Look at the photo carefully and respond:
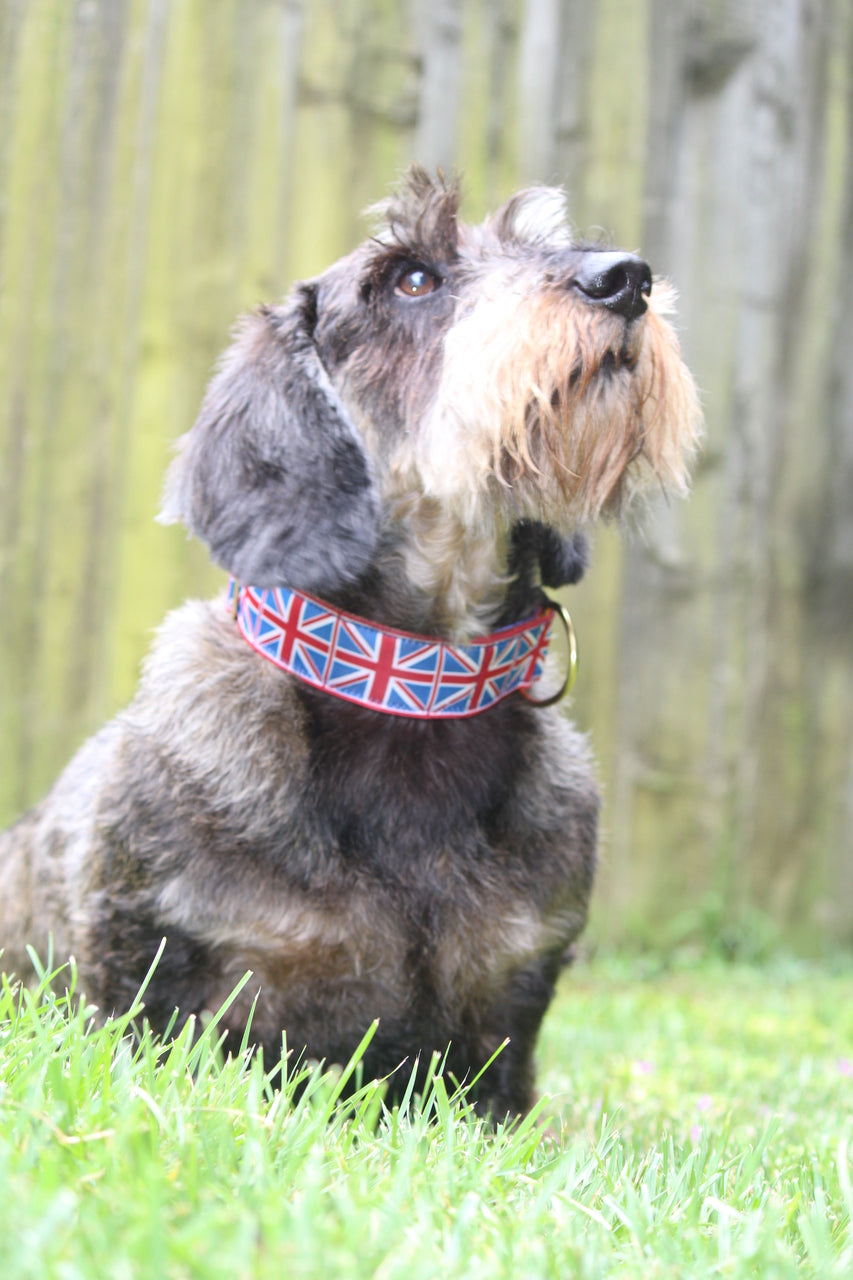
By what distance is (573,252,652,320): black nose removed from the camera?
7.62 feet

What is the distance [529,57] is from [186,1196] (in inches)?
173

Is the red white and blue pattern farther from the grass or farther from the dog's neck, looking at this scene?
the grass

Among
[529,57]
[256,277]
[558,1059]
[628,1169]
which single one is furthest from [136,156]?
[628,1169]

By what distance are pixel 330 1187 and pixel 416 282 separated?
189cm

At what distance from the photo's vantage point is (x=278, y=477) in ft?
8.08

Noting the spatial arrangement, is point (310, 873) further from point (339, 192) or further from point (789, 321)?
point (789, 321)

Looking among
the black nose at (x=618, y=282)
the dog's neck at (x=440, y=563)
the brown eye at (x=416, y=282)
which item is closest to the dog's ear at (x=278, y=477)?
the dog's neck at (x=440, y=563)

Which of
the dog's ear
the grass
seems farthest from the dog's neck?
the grass

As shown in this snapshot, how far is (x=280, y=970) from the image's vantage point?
7.56 ft

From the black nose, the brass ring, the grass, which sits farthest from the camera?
the brass ring

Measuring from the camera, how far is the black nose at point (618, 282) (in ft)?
7.62

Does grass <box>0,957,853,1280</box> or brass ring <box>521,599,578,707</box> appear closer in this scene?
grass <box>0,957,853,1280</box>

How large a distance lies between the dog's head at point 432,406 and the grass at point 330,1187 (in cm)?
103

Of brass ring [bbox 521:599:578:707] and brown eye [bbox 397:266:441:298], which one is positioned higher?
brown eye [bbox 397:266:441:298]
